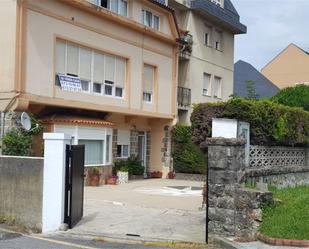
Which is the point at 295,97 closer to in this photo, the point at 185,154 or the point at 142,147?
the point at 185,154

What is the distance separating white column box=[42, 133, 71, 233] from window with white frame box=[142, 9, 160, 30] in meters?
16.2

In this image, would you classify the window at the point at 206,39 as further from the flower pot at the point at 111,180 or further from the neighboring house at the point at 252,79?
the neighboring house at the point at 252,79

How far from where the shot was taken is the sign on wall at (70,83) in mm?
21250

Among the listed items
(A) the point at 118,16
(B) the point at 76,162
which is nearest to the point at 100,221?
(B) the point at 76,162

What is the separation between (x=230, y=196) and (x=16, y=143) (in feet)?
34.9

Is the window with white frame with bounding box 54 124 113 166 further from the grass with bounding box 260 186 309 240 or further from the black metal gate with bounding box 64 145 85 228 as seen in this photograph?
the grass with bounding box 260 186 309 240

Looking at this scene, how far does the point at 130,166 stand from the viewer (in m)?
26.3

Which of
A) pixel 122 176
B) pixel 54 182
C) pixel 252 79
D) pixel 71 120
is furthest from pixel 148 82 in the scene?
pixel 252 79

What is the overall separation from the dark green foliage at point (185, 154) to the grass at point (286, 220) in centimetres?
1699

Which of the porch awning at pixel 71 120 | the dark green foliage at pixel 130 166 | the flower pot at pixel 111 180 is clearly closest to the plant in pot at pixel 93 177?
the flower pot at pixel 111 180

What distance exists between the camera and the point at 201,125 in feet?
63.5

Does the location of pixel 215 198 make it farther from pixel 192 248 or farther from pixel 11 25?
pixel 11 25

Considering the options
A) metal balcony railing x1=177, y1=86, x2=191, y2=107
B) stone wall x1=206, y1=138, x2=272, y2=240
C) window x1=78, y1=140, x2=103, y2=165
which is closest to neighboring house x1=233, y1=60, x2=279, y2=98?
metal balcony railing x1=177, y1=86, x2=191, y2=107

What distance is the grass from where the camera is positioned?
9.38 m
